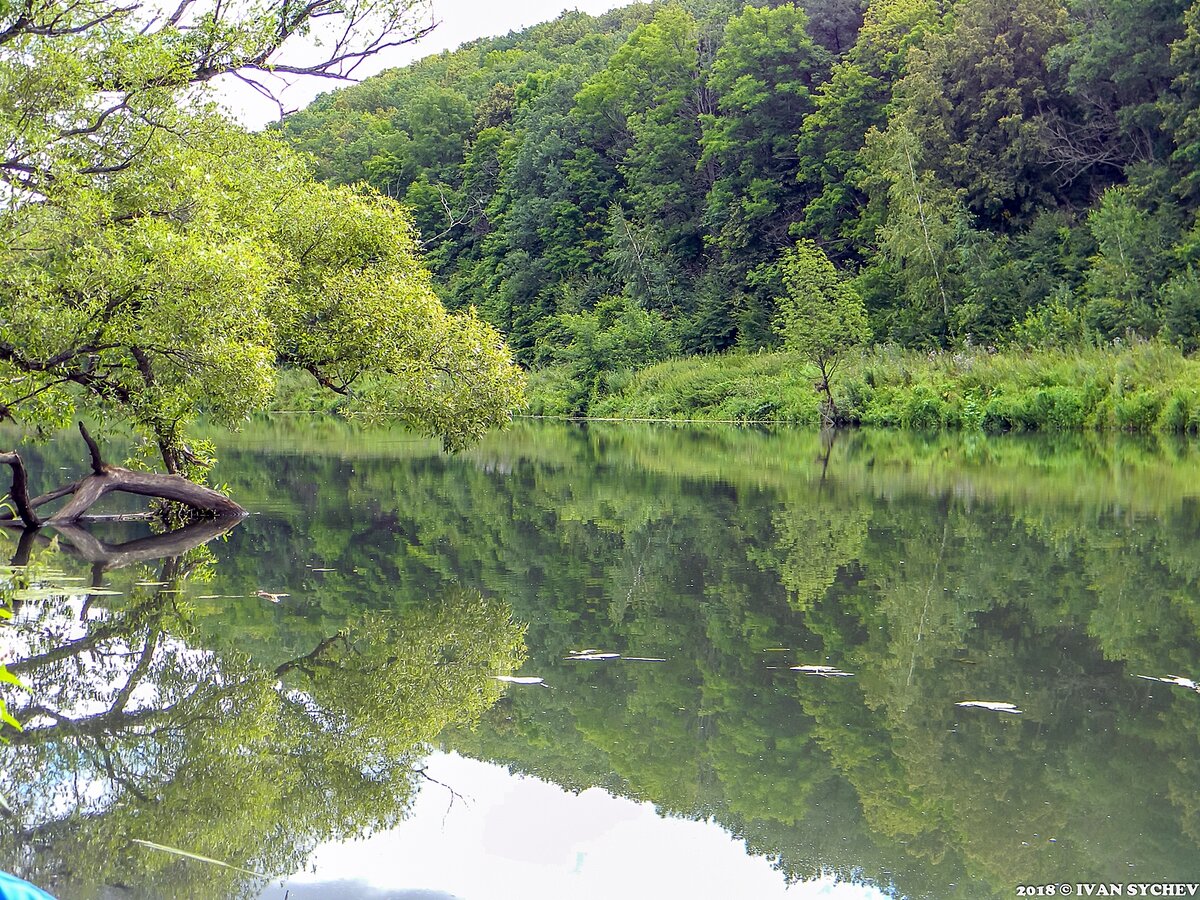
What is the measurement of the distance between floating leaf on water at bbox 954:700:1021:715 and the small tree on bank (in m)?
31.1

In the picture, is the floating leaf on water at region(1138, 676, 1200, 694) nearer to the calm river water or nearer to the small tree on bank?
the calm river water

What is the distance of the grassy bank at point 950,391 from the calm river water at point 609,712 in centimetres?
1896

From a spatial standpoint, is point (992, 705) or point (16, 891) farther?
point (992, 705)

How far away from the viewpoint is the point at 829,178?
2106 inches

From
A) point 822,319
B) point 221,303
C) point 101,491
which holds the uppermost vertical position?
point 221,303

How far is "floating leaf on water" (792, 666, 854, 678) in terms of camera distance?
20.7ft

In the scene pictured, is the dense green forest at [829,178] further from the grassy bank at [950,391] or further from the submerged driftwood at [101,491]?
the submerged driftwood at [101,491]

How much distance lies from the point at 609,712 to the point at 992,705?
1.74 m

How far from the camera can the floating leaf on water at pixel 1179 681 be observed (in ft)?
19.6

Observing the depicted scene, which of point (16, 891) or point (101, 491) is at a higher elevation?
point (16, 891)

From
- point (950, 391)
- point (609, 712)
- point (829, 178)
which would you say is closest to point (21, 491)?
point (609, 712)

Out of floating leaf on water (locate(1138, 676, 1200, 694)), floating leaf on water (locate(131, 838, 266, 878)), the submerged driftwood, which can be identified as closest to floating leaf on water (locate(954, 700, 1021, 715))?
floating leaf on water (locate(1138, 676, 1200, 694))

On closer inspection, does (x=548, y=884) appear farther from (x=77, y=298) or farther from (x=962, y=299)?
(x=962, y=299)

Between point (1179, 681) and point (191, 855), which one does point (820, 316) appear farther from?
point (191, 855)
